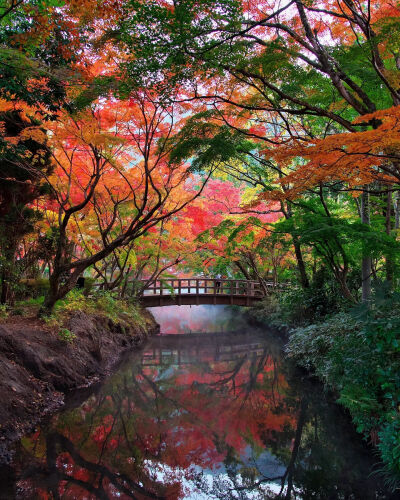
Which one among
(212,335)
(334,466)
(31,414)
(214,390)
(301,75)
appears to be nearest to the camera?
(334,466)

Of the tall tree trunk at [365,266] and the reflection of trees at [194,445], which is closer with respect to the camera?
the reflection of trees at [194,445]

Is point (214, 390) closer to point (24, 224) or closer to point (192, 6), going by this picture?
point (24, 224)

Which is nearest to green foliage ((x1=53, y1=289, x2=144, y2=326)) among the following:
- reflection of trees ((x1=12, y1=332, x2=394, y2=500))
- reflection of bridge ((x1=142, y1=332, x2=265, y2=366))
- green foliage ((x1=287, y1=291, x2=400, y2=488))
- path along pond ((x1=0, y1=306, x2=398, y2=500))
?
reflection of bridge ((x1=142, y1=332, x2=265, y2=366))

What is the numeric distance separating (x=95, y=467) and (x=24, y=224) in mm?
5336

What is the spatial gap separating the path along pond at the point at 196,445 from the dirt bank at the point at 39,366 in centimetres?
26

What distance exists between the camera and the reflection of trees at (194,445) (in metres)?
3.79

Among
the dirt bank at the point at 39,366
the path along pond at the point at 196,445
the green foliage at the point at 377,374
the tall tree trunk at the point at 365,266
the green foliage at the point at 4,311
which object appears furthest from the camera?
the tall tree trunk at the point at 365,266

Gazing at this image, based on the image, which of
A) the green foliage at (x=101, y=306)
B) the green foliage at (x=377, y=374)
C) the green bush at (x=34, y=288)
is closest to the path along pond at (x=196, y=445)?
the green foliage at (x=377, y=374)

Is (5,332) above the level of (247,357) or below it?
above

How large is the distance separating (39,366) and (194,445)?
9.30ft

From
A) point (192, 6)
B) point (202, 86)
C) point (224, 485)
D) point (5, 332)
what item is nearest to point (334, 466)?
point (224, 485)

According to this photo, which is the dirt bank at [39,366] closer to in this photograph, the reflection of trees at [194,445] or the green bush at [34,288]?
the reflection of trees at [194,445]

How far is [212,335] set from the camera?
13.8 meters

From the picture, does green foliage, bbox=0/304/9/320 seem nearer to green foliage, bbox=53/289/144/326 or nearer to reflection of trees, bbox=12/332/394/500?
green foliage, bbox=53/289/144/326
